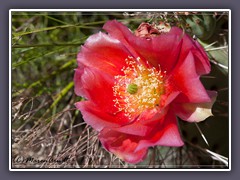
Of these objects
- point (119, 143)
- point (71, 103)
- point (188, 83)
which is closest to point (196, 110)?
point (188, 83)

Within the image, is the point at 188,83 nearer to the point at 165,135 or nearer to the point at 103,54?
the point at 165,135

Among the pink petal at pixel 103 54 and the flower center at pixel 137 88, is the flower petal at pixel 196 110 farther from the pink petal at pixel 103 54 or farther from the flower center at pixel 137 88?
the pink petal at pixel 103 54

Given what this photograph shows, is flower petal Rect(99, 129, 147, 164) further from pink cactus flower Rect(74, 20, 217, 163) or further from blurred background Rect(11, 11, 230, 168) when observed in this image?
blurred background Rect(11, 11, 230, 168)

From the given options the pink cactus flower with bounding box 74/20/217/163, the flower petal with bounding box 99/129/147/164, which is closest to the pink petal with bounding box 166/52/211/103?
the pink cactus flower with bounding box 74/20/217/163

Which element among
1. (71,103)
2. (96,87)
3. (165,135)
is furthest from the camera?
(71,103)

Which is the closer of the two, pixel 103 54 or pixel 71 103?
pixel 103 54
